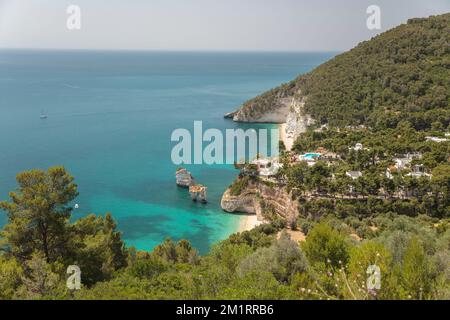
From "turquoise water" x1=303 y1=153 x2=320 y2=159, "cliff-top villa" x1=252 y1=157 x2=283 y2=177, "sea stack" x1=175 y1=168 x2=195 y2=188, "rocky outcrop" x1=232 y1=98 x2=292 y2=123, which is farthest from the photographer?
"rocky outcrop" x1=232 y1=98 x2=292 y2=123

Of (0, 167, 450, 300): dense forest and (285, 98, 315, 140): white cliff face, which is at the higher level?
(285, 98, 315, 140): white cliff face

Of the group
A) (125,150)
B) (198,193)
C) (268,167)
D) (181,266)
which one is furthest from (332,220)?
(125,150)

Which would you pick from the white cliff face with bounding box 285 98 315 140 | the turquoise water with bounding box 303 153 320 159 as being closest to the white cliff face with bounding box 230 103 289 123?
the white cliff face with bounding box 285 98 315 140

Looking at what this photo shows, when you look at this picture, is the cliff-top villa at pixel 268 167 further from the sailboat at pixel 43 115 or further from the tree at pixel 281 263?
the sailboat at pixel 43 115

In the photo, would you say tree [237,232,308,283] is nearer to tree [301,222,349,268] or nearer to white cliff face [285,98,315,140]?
tree [301,222,349,268]

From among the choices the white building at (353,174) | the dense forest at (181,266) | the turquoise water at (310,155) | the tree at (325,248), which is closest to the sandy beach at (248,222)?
the white building at (353,174)
